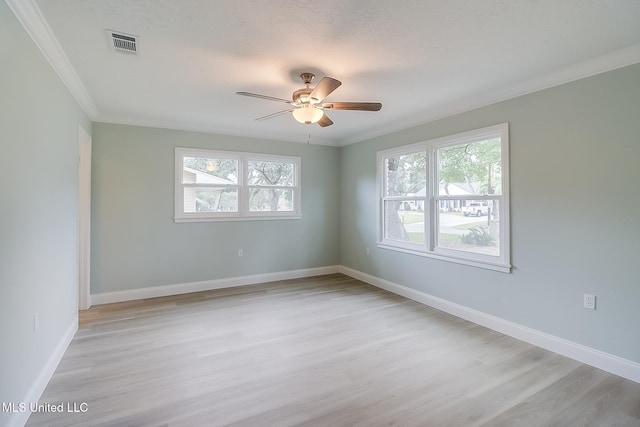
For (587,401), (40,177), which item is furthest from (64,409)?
(587,401)

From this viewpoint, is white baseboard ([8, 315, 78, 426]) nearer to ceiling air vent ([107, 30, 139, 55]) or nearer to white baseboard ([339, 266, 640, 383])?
ceiling air vent ([107, 30, 139, 55])

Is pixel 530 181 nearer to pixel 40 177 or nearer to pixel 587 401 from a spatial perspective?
pixel 587 401

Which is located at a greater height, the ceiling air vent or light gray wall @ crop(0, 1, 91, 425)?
the ceiling air vent

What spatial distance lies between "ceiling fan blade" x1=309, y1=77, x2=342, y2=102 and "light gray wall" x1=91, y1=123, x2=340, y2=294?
8.95 ft

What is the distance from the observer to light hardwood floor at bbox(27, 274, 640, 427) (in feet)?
6.39

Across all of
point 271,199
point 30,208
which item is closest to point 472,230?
point 271,199

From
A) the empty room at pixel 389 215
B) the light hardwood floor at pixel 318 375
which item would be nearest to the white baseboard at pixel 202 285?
the empty room at pixel 389 215

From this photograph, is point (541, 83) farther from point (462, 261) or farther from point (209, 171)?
point (209, 171)

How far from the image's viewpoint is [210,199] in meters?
4.75

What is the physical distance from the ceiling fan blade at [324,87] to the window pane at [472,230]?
7.24ft

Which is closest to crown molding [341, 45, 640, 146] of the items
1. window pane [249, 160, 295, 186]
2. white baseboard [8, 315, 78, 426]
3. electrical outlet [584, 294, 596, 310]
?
electrical outlet [584, 294, 596, 310]

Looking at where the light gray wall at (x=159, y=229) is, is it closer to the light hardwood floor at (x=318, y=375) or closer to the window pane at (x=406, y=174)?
the light hardwood floor at (x=318, y=375)

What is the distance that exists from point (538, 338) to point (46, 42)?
4.74m

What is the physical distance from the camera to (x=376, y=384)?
7.48 feet
